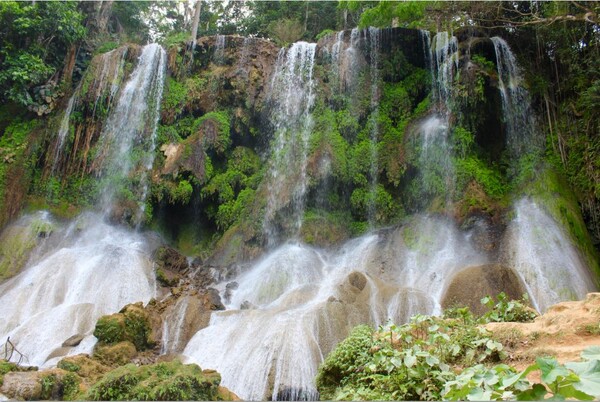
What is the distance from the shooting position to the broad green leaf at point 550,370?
2.23 metres

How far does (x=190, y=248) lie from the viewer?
16.2m

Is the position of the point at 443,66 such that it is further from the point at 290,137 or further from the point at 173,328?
the point at 173,328

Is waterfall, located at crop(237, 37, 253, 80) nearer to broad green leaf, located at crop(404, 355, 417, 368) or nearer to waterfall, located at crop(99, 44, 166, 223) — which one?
waterfall, located at crop(99, 44, 166, 223)

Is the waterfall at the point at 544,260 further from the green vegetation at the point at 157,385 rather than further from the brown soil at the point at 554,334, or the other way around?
the green vegetation at the point at 157,385

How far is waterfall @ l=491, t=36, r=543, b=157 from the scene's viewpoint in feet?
48.0

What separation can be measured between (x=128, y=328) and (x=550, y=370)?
910 centimetres

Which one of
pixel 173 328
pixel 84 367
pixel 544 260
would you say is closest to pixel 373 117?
pixel 544 260

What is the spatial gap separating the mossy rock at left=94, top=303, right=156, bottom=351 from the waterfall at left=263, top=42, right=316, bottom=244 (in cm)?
510

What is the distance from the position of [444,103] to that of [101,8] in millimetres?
16466

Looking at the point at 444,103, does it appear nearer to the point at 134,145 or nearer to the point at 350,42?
the point at 350,42

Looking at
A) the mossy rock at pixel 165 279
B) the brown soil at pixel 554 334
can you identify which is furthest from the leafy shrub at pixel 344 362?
the mossy rock at pixel 165 279

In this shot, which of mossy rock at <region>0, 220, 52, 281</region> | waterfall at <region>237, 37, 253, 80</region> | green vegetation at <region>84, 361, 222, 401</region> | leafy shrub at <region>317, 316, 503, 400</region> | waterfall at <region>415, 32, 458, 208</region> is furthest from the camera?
waterfall at <region>237, 37, 253, 80</region>

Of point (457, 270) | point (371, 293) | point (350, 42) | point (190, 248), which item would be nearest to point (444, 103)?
point (350, 42)

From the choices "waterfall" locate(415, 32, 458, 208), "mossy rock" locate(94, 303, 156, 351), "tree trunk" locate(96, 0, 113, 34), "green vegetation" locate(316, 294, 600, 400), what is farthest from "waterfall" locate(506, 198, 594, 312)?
"tree trunk" locate(96, 0, 113, 34)
